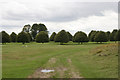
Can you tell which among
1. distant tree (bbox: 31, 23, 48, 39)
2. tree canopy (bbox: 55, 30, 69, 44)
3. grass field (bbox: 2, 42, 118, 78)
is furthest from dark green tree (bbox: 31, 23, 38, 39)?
grass field (bbox: 2, 42, 118, 78)

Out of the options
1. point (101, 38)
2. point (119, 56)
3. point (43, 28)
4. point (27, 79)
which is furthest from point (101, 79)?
point (43, 28)

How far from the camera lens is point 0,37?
94250 millimetres

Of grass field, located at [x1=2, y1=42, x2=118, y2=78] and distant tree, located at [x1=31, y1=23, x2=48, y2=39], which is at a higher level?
distant tree, located at [x1=31, y1=23, x2=48, y2=39]

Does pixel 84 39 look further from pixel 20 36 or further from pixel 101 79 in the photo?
pixel 101 79

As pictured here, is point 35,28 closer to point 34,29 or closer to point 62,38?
point 34,29

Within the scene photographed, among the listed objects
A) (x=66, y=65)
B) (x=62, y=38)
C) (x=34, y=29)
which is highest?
(x=34, y=29)

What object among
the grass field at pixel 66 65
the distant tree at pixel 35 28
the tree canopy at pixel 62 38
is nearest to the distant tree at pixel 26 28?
the distant tree at pixel 35 28

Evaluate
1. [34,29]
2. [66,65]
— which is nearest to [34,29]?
[34,29]

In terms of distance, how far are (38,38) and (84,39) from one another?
2596 centimetres

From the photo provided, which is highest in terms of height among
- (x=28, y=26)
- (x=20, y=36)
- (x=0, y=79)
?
(x=28, y=26)

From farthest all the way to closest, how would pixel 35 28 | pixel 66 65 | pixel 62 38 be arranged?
1. pixel 35 28
2. pixel 62 38
3. pixel 66 65

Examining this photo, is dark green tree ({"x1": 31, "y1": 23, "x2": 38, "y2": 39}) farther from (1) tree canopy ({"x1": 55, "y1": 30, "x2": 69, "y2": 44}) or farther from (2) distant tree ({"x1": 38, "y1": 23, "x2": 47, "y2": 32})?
(1) tree canopy ({"x1": 55, "y1": 30, "x2": 69, "y2": 44})

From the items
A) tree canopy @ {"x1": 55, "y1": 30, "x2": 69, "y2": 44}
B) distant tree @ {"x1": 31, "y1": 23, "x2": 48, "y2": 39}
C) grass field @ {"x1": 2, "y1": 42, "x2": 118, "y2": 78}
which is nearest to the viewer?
grass field @ {"x1": 2, "y1": 42, "x2": 118, "y2": 78}

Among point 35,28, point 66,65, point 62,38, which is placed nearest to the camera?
point 66,65
